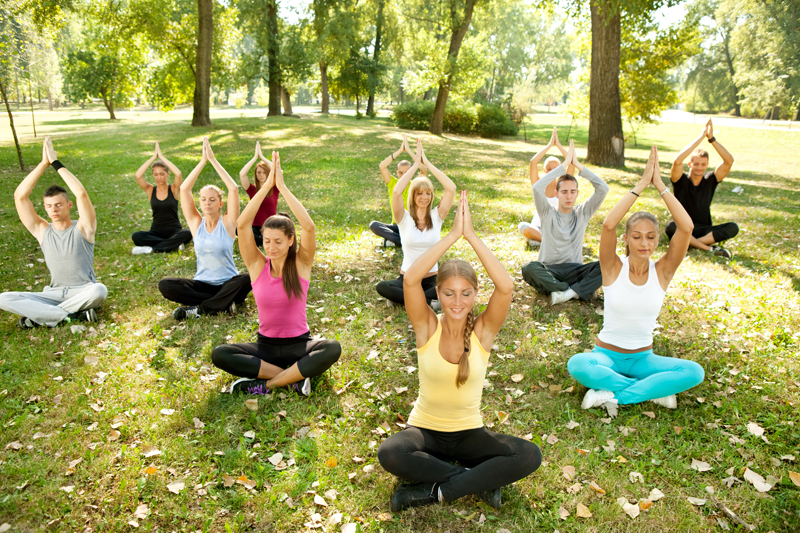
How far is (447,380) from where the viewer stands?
3.67 meters

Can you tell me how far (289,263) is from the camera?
490 centimetres

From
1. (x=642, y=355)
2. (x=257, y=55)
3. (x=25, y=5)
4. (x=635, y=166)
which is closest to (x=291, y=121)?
(x=257, y=55)

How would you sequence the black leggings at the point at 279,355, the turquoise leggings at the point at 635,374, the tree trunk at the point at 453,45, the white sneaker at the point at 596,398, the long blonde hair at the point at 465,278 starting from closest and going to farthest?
1. the long blonde hair at the point at 465,278
2. the turquoise leggings at the point at 635,374
3. the white sneaker at the point at 596,398
4. the black leggings at the point at 279,355
5. the tree trunk at the point at 453,45

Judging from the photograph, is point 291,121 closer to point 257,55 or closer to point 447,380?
point 257,55

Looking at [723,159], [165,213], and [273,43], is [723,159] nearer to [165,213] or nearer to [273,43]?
[165,213]

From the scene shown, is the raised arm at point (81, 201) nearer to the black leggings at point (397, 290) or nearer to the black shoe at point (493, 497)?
the black leggings at point (397, 290)

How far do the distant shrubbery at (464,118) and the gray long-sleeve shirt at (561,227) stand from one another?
28579 millimetres

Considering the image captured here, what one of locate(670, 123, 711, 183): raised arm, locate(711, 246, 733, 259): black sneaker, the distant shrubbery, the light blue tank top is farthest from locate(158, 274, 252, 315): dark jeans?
the distant shrubbery

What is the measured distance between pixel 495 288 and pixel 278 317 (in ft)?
7.96

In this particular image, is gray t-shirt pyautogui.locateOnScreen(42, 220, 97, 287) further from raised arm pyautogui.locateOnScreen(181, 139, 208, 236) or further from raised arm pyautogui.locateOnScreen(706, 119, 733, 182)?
raised arm pyautogui.locateOnScreen(706, 119, 733, 182)

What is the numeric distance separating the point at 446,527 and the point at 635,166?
18681 mm

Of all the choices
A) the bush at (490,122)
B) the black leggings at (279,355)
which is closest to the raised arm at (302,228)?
the black leggings at (279,355)

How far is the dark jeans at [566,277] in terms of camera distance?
680 centimetres

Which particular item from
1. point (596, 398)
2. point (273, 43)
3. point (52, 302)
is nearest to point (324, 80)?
point (273, 43)
